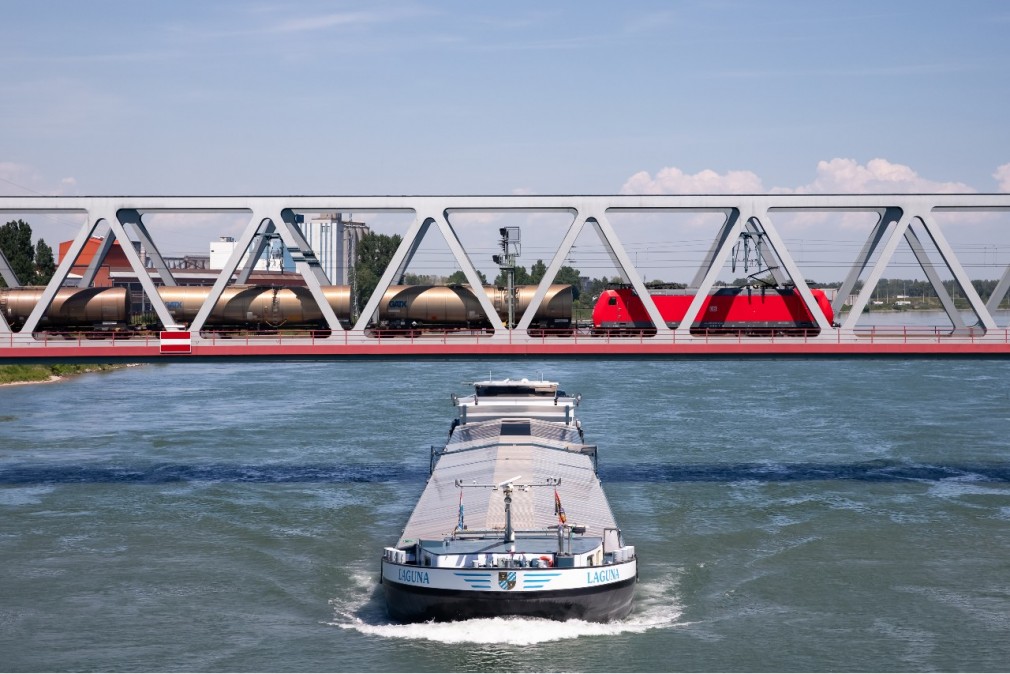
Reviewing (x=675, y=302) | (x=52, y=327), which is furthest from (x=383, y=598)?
(x=675, y=302)

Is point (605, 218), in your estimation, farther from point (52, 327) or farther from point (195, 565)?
point (52, 327)

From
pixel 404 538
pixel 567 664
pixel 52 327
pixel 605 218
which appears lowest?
pixel 567 664

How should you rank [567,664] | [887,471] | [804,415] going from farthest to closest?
1. [804,415]
2. [887,471]
3. [567,664]

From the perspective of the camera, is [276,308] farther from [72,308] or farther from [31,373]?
[31,373]

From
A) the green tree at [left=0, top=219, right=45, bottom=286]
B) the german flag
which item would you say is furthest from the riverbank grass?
the german flag

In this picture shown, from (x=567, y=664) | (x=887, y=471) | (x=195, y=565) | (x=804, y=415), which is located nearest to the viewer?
(x=567, y=664)

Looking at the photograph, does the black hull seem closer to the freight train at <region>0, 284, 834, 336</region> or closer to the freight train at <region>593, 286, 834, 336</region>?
the freight train at <region>0, 284, 834, 336</region>

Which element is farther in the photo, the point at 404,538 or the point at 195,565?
the point at 195,565

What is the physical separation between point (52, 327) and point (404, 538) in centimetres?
2147

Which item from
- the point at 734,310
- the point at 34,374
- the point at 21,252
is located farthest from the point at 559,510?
the point at 21,252

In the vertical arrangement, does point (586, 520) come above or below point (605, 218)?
below

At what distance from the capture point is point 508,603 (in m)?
26.9

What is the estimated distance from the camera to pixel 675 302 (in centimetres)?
5062

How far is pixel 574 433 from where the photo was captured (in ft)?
144
